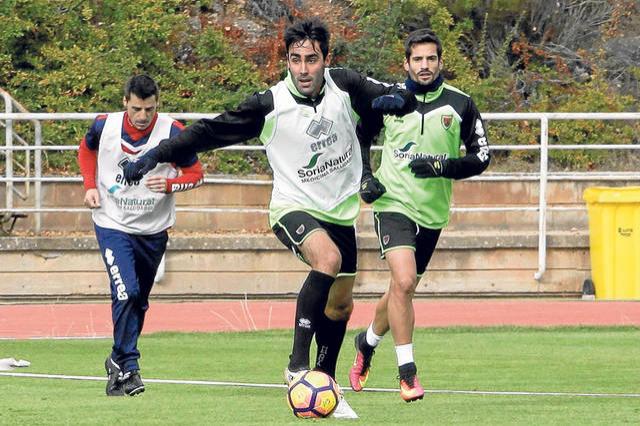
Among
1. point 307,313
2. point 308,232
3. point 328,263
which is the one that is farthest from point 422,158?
point 307,313

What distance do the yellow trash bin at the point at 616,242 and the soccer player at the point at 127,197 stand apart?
892 cm

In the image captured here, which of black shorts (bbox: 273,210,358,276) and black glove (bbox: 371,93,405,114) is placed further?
black glove (bbox: 371,93,405,114)

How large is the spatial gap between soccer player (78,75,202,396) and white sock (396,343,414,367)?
173 centimetres

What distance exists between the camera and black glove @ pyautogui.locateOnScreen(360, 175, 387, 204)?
9.50 m

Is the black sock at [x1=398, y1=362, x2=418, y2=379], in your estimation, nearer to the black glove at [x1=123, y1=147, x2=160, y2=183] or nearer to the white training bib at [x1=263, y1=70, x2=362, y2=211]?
the white training bib at [x1=263, y1=70, x2=362, y2=211]

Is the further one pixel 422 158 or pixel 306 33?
pixel 422 158

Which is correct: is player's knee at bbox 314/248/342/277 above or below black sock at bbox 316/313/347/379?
above

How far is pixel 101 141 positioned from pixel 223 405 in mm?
2056

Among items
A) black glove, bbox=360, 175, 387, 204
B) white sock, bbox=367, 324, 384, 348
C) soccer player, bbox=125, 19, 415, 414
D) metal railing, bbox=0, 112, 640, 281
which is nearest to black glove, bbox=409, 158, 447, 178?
black glove, bbox=360, 175, 387, 204

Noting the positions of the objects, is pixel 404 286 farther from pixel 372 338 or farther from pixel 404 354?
pixel 372 338

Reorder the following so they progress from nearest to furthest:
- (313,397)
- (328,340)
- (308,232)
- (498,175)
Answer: (313,397) → (308,232) → (328,340) → (498,175)

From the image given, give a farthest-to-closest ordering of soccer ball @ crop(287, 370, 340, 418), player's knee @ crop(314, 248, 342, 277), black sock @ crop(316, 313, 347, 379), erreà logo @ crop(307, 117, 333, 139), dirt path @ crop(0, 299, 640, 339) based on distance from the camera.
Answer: dirt path @ crop(0, 299, 640, 339), black sock @ crop(316, 313, 347, 379), erreà logo @ crop(307, 117, 333, 139), player's knee @ crop(314, 248, 342, 277), soccer ball @ crop(287, 370, 340, 418)

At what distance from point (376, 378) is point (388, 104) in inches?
122

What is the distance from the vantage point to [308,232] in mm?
8539
